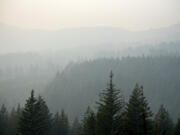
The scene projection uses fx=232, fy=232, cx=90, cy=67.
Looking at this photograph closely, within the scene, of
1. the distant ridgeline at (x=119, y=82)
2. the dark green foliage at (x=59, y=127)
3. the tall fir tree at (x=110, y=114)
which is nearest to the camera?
the tall fir tree at (x=110, y=114)

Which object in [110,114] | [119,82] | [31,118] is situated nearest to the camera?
[110,114]

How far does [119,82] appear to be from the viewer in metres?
114

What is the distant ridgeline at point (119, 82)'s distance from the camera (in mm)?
99769

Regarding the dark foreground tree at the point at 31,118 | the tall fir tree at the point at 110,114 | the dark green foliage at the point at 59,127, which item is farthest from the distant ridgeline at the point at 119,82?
the tall fir tree at the point at 110,114

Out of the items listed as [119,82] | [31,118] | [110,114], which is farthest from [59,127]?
[119,82]

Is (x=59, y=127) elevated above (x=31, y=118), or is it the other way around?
(x=31, y=118)

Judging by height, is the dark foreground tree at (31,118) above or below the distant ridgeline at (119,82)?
below

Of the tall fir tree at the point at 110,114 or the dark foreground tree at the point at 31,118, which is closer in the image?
the tall fir tree at the point at 110,114

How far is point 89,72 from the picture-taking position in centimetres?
Result: 12875

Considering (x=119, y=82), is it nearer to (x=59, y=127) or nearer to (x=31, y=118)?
(x=59, y=127)

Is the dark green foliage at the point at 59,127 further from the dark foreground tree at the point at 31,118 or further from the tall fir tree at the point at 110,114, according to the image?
the tall fir tree at the point at 110,114

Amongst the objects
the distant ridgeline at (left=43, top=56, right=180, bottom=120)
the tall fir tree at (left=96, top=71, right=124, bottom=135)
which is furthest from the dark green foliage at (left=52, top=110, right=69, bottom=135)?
the distant ridgeline at (left=43, top=56, right=180, bottom=120)

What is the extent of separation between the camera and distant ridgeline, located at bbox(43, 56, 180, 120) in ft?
327

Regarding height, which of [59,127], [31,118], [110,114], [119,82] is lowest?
[59,127]
